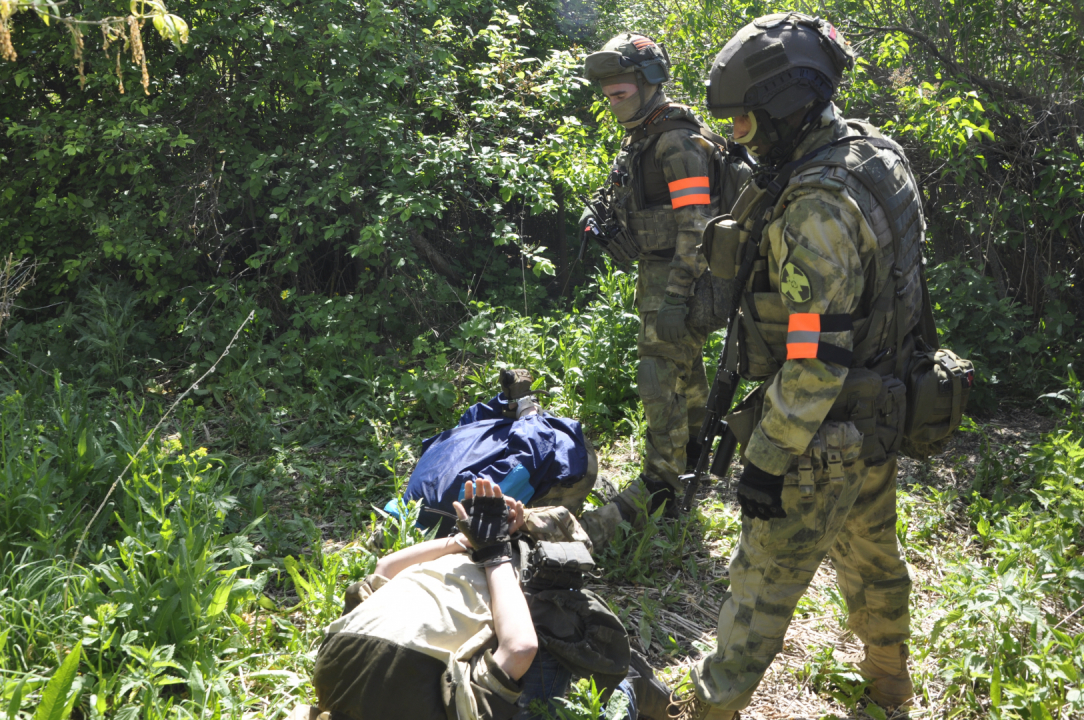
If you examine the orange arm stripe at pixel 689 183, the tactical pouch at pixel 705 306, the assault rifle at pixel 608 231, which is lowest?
the tactical pouch at pixel 705 306

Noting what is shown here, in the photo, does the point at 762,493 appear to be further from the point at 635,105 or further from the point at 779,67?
the point at 635,105

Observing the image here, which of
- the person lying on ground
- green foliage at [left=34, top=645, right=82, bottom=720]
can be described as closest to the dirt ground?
the person lying on ground

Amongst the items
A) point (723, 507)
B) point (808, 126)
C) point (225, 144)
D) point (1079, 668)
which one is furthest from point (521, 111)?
point (1079, 668)

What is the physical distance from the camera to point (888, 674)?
9.04 ft

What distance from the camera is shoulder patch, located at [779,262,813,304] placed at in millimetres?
2184

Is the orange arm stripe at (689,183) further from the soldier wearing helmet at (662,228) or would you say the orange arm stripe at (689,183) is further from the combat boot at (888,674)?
the combat boot at (888,674)

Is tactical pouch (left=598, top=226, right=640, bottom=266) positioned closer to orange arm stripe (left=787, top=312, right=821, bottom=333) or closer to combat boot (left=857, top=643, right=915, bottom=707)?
orange arm stripe (left=787, top=312, right=821, bottom=333)

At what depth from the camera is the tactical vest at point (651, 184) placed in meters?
3.82

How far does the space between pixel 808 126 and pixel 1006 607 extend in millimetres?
1742

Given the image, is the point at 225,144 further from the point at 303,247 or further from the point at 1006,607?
the point at 1006,607

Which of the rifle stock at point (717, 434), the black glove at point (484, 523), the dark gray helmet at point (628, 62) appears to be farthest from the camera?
the dark gray helmet at point (628, 62)

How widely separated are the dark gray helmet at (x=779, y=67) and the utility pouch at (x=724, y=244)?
35 cm

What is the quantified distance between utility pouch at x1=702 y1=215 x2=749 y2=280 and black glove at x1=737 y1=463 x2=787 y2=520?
68 cm

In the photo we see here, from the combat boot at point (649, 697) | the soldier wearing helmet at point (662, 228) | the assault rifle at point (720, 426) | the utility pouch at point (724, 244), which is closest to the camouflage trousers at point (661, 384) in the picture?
the soldier wearing helmet at point (662, 228)
